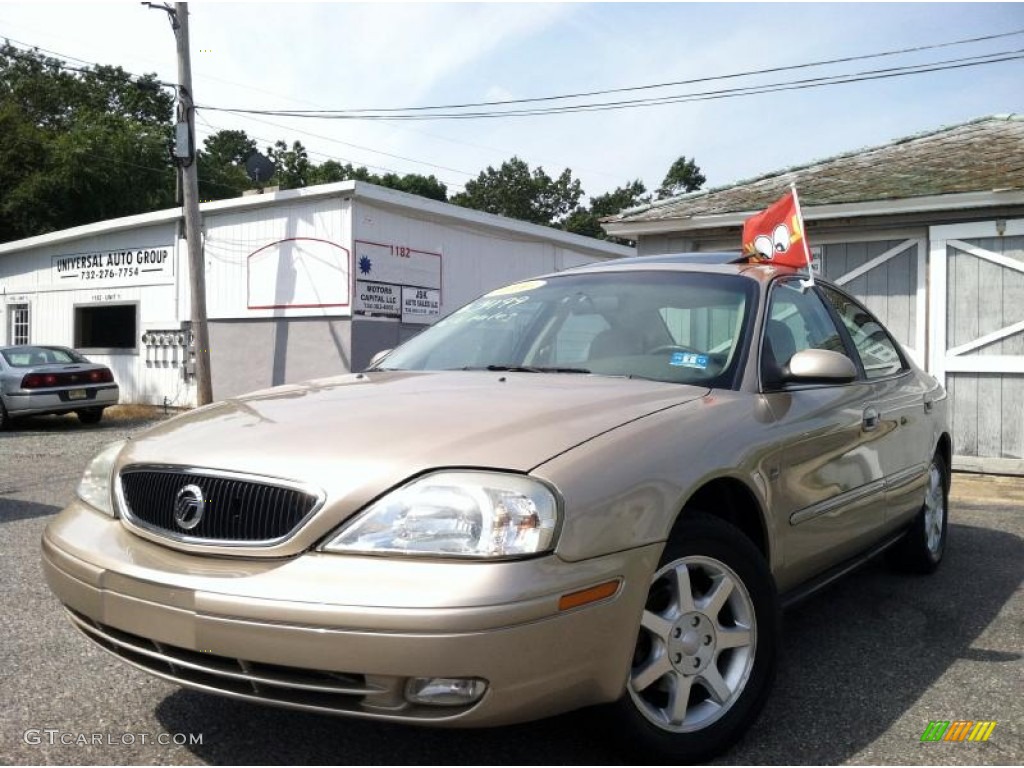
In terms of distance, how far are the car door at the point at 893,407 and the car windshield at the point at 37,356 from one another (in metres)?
12.5

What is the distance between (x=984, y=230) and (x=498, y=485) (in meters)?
7.64

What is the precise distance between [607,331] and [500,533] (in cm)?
150

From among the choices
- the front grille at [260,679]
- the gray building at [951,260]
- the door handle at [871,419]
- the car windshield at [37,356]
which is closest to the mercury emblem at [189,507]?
the front grille at [260,679]

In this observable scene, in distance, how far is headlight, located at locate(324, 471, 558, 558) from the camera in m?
2.02

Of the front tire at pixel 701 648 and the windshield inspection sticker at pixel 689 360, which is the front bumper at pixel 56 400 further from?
the front tire at pixel 701 648

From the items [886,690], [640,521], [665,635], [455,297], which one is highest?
[455,297]

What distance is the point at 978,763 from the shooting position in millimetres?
2488

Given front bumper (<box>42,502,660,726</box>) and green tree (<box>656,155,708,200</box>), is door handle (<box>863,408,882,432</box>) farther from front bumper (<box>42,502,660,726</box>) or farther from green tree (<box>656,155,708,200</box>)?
green tree (<box>656,155,708,200</box>)

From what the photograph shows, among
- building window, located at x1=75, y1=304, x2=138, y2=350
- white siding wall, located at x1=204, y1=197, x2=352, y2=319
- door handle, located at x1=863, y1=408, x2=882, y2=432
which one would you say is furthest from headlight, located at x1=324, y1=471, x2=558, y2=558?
building window, located at x1=75, y1=304, x2=138, y2=350

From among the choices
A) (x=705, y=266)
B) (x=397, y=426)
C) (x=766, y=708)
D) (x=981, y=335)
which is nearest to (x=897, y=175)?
(x=981, y=335)

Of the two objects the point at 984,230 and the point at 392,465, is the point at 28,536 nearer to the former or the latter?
the point at 392,465

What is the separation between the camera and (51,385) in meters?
12.9

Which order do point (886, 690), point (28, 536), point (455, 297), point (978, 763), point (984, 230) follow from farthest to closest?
point (455, 297)
point (984, 230)
point (28, 536)
point (886, 690)
point (978, 763)

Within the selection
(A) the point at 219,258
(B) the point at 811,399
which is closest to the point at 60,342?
(A) the point at 219,258
